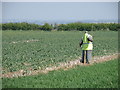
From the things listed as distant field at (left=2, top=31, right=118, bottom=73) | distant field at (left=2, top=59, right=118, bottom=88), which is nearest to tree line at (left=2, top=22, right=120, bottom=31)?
distant field at (left=2, top=31, right=118, bottom=73)

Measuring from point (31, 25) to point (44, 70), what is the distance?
240 feet

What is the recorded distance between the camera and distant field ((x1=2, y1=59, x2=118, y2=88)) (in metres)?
10.5

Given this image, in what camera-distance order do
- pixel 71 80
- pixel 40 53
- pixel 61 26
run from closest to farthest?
1. pixel 71 80
2. pixel 40 53
3. pixel 61 26

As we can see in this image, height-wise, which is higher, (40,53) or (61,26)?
(61,26)

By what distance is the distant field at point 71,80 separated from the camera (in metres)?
10.5

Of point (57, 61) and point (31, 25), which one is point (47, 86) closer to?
point (57, 61)

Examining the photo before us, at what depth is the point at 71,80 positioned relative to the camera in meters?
11.4

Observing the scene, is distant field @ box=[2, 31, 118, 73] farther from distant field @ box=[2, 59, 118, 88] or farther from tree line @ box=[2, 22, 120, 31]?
tree line @ box=[2, 22, 120, 31]

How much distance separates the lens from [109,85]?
10.7m

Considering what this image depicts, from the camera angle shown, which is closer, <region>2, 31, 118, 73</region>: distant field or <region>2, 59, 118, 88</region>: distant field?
<region>2, 59, 118, 88</region>: distant field

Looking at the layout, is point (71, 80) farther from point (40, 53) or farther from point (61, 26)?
point (61, 26)

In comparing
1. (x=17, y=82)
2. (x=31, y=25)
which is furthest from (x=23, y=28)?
(x=17, y=82)

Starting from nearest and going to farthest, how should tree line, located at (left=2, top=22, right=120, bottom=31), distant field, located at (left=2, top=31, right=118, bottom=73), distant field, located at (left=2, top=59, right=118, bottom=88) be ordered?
distant field, located at (left=2, top=59, right=118, bottom=88)
distant field, located at (left=2, top=31, right=118, bottom=73)
tree line, located at (left=2, top=22, right=120, bottom=31)

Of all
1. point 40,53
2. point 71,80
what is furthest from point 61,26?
point 71,80
